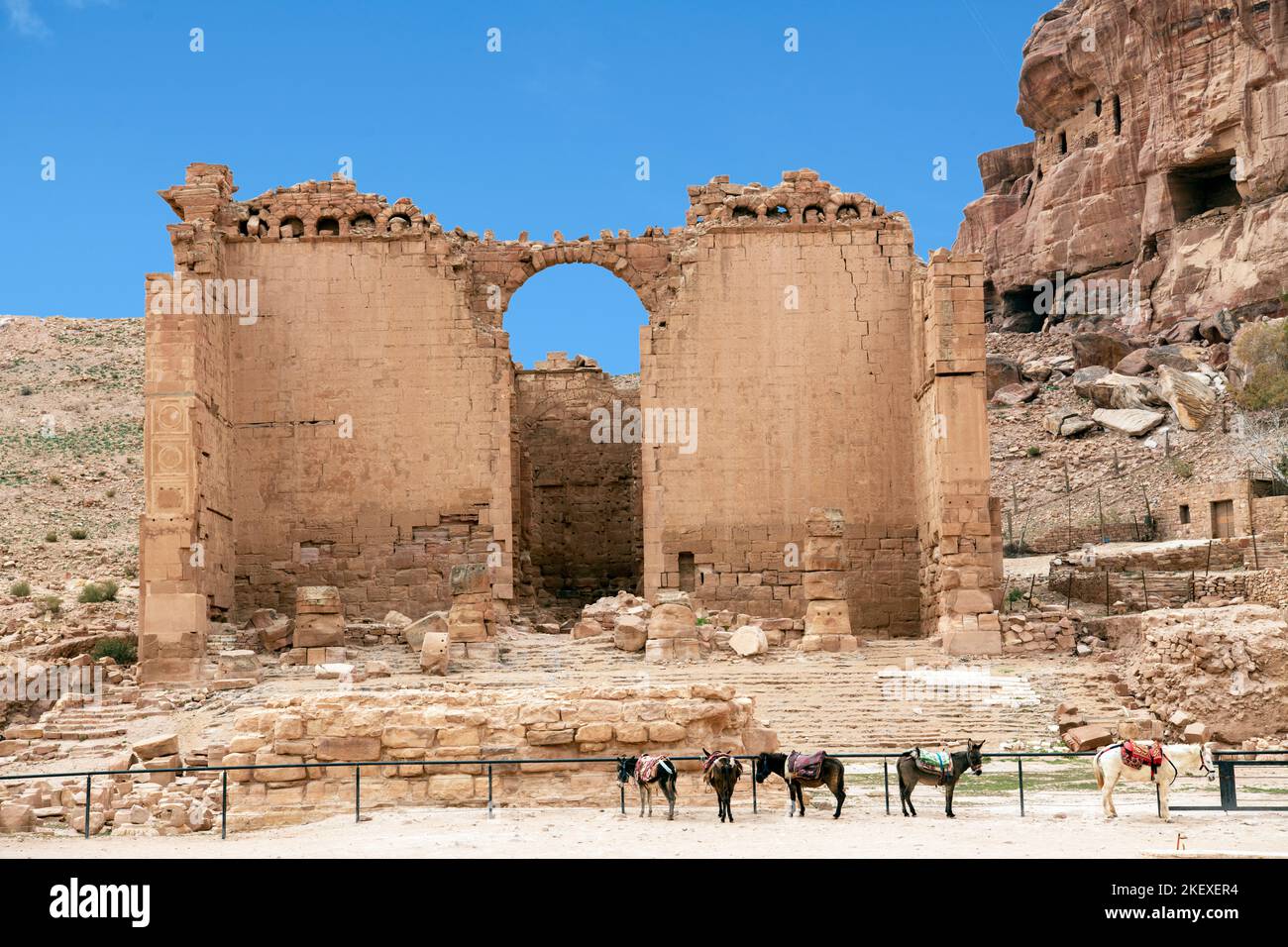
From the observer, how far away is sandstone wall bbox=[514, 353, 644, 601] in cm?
3006

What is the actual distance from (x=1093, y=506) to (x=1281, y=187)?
16202 mm

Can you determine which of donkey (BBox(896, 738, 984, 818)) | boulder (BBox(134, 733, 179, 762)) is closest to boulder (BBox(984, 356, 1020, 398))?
boulder (BBox(134, 733, 179, 762))

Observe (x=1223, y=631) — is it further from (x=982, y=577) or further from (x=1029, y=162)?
(x=1029, y=162)

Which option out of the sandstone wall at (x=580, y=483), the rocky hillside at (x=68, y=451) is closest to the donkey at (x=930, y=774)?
the sandstone wall at (x=580, y=483)

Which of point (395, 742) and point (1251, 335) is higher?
point (1251, 335)

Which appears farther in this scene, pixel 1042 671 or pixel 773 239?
pixel 773 239

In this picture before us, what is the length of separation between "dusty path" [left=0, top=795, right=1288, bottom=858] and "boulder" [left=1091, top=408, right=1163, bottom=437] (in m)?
37.5

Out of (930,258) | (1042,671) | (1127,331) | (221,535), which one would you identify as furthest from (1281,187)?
(221,535)

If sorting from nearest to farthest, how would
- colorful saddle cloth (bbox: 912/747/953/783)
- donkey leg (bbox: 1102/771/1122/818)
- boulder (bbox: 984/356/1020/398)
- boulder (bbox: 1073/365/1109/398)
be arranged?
donkey leg (bbox: 1102/771/1122/818), colorful saddle cloth (bbox: 912/747/953/783), boulder (bbox: 1073/365/1109/398), boulder (bbox: 984/356/1020/398)

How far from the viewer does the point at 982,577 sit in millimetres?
22641

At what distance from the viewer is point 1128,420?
48.5 m
